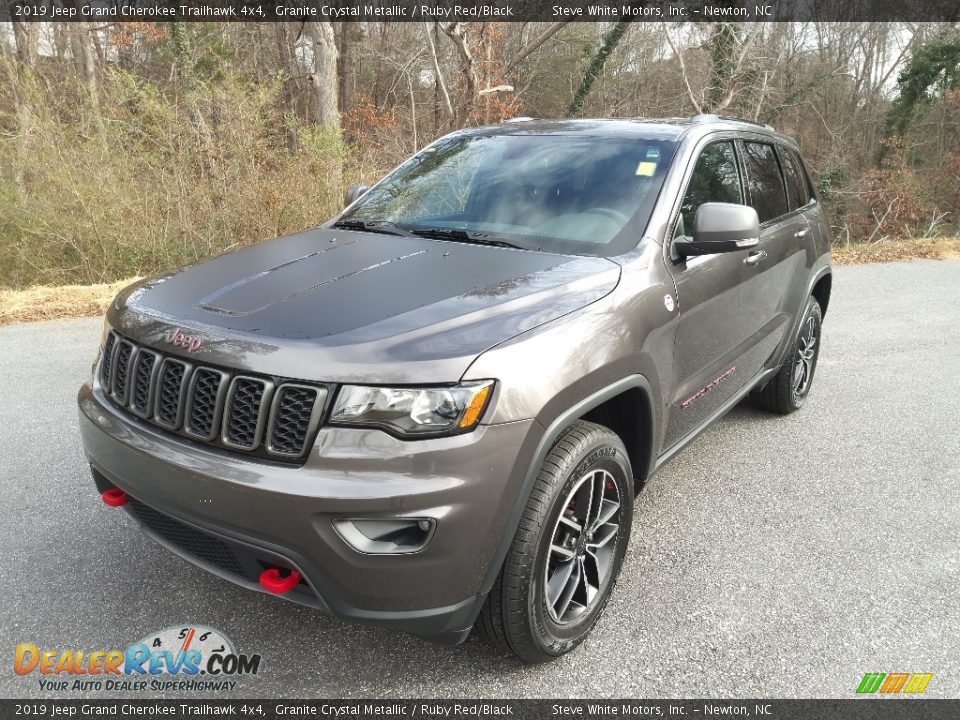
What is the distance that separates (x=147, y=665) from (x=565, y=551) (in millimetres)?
1488

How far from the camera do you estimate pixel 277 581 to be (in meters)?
2.03

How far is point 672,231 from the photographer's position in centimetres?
293

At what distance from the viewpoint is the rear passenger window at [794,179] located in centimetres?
443

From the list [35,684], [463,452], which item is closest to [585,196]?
[463,452]

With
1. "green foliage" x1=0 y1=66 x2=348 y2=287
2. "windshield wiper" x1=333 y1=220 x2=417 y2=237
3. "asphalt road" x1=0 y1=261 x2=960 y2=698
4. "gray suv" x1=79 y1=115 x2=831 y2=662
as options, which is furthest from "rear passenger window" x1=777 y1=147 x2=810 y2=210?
"green foliage" x1=0 y1=66 x2=348 y2=287

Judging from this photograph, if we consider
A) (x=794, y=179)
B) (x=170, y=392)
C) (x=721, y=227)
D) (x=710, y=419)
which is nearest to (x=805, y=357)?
(x=794, y=179)

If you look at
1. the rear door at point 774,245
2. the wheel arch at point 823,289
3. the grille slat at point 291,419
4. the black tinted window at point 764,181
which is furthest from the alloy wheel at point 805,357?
the grille slat at point 291,419

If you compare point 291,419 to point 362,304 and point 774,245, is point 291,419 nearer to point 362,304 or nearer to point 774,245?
point 362,304

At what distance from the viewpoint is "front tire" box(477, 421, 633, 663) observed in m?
2.17

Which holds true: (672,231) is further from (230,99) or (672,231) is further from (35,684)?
(230,99)

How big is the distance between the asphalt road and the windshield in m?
1.44

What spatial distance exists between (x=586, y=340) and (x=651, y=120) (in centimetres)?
186

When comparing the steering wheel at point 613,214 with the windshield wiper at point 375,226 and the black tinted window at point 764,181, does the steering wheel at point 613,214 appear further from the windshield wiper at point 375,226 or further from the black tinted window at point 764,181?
the black tinted window at point 764,181

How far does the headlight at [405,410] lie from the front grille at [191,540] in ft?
1.93
